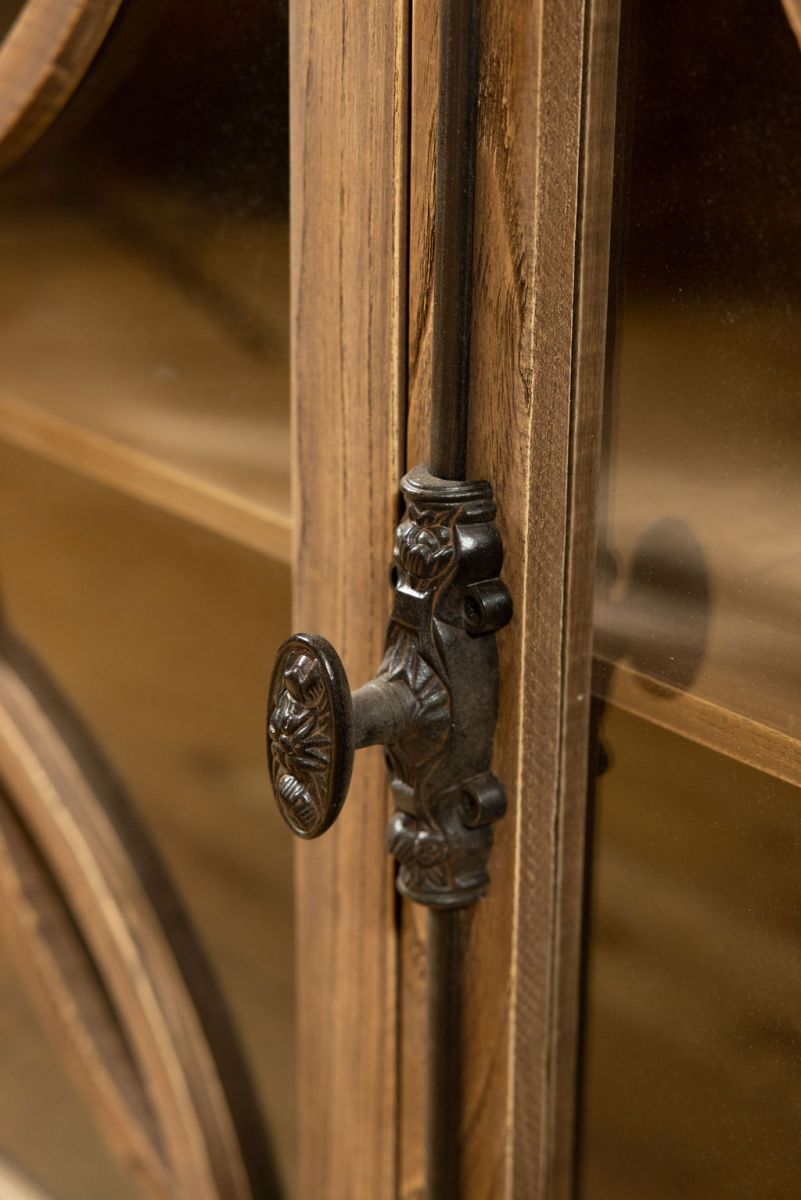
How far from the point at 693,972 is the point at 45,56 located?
476 millimetres

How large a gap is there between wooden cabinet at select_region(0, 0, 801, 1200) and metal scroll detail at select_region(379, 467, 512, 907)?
11mm

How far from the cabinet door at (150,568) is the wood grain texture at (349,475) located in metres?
0.03

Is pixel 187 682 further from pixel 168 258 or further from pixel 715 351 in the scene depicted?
pixel 715 351

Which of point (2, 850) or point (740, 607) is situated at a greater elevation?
point (740, 607)

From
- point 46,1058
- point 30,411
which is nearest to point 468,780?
point 30,411

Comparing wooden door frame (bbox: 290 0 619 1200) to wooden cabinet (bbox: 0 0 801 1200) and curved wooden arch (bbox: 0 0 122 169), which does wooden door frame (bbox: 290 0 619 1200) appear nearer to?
wooden cabinet (bbox: 0 0 801 1200)

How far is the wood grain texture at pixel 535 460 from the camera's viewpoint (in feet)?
1.59

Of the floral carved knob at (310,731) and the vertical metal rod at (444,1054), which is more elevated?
the floral carved knob at (310,731)

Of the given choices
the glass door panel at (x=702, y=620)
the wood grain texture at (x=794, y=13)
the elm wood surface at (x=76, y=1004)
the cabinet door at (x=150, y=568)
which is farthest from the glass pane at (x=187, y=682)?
the wood grain texture at (x=794, y=13)

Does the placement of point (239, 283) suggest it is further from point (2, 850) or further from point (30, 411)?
point (2, 850)

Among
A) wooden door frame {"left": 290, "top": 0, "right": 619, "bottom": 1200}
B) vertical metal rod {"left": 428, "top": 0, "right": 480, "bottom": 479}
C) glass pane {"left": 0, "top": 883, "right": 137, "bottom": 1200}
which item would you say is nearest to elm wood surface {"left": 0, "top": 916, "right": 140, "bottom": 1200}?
glass pane {"left": 0, "top": 883, "right": 137, "bottom": 1200}

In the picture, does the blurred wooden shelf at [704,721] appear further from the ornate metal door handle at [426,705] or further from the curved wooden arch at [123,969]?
the curved wooden arch at [123,969]

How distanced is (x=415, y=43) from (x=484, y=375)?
0.39 feet

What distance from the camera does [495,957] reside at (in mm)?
616
